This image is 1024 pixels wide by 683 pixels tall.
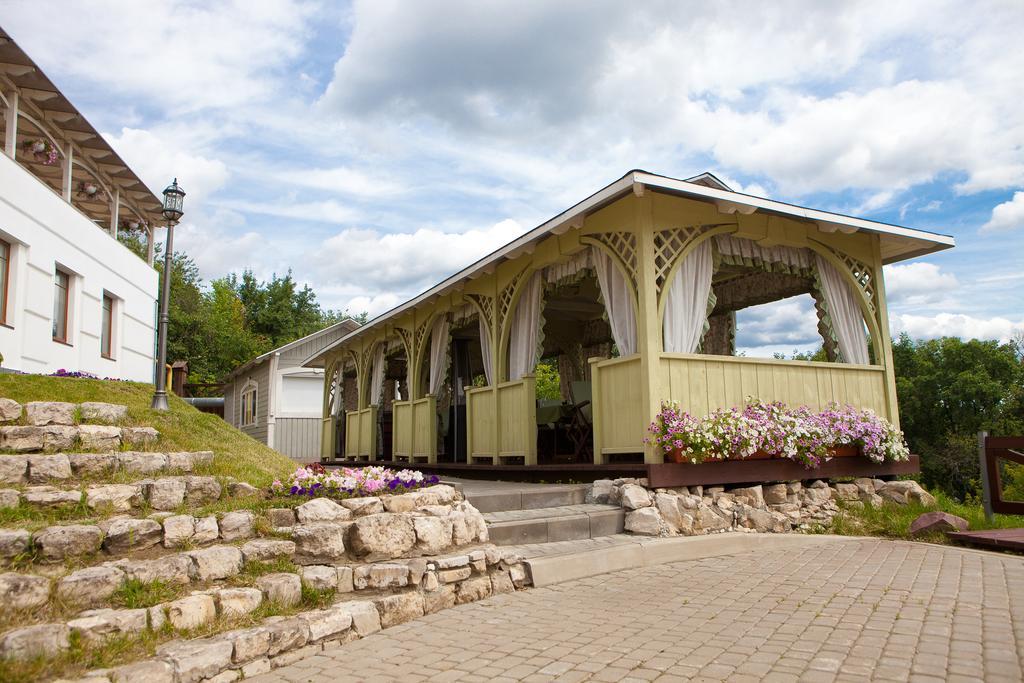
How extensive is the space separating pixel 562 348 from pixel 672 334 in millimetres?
7787

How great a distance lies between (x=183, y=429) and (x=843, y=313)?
752 centimetres

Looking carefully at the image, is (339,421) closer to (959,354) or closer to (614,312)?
(614,312)

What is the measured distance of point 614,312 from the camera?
771 cm

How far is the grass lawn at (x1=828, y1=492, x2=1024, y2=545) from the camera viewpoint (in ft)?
23.3

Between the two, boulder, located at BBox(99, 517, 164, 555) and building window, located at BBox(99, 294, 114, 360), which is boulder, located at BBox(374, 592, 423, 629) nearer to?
boulder, located at BBox(99, 517, 164, 555)

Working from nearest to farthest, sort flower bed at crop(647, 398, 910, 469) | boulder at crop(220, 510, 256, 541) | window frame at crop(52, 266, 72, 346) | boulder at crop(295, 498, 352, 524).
→ boulder at crop(220, 510, 256, 541), boulder at crop(295, 498, 352, 524), flower bed at crop(647, 398, 910, 469), window frame at crop(52, 266, 72, 346)

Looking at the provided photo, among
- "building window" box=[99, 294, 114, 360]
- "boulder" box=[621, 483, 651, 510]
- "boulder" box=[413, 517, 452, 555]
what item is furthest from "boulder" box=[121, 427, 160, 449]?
"building window" box=[99, 294, 114, 360]

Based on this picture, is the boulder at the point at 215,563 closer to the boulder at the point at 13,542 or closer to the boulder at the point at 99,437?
the boulder at the point at 13,542

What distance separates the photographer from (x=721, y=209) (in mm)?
7398

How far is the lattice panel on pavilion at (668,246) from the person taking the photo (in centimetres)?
731

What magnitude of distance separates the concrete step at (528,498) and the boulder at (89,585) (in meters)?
2.85

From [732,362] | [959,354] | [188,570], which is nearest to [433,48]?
[732,362]

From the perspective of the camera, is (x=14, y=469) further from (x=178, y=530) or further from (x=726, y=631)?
(x=726, y=631)

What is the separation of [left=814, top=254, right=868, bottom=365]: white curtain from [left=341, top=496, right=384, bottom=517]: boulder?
627 cm
